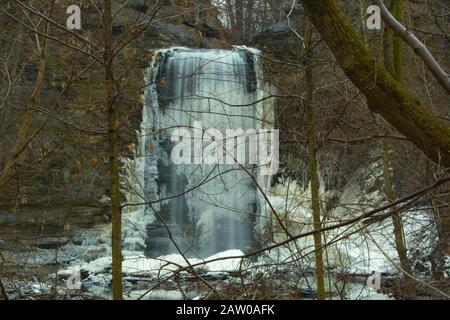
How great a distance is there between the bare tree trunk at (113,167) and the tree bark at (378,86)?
1.44m

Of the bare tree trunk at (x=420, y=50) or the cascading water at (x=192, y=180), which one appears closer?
the bare tree trunk at (x=420, y=50)

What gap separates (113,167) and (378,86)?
5.53 feet

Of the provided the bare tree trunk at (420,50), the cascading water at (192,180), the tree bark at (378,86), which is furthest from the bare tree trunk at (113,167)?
the cascading water at (192,180)

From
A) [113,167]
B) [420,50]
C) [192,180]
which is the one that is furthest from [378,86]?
[192,180]

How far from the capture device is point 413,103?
9.69ft

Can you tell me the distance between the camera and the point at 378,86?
117 inches

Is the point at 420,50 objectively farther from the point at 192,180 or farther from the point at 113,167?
the point at 192,180

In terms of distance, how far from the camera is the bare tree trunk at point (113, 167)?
145 inches

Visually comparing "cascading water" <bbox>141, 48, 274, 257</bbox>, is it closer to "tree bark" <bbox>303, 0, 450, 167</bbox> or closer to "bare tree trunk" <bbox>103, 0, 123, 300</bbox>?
"bare tree trunk" <bbox>103, 0, 123, 300</bbox>

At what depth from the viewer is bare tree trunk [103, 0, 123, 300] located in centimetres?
369

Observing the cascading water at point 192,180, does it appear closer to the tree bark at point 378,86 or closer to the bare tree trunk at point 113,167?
the bare tree trunk at point 113,167
